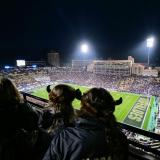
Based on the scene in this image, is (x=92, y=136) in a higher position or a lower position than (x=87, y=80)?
higher

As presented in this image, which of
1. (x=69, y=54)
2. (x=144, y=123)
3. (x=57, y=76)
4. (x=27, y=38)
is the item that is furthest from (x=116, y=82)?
(x=69, y=54)

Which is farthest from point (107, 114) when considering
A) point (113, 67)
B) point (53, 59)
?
point (53, 59)

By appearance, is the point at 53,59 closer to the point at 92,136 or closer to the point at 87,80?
the point at 87,80

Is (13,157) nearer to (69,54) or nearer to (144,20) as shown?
(144,20)

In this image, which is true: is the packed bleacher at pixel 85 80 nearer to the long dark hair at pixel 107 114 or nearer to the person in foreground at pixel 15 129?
the person in foreground at pixel 15 129

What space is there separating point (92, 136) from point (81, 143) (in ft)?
0.28

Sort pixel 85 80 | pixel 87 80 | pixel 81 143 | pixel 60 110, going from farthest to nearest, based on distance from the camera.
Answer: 1. pixel 85 80
2. pixel 87 80
3. pixel 60 110
4. pixel 81 143

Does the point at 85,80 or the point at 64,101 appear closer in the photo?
the point at 64,101

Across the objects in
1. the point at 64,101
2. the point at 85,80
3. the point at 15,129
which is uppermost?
A: the point at 64,101

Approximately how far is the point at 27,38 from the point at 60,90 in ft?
188

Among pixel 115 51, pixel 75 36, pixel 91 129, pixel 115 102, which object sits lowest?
pixel 91 129

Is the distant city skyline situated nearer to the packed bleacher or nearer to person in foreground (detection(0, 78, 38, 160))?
the packed bleacher

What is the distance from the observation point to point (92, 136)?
123 cm

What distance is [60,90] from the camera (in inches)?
77.2
